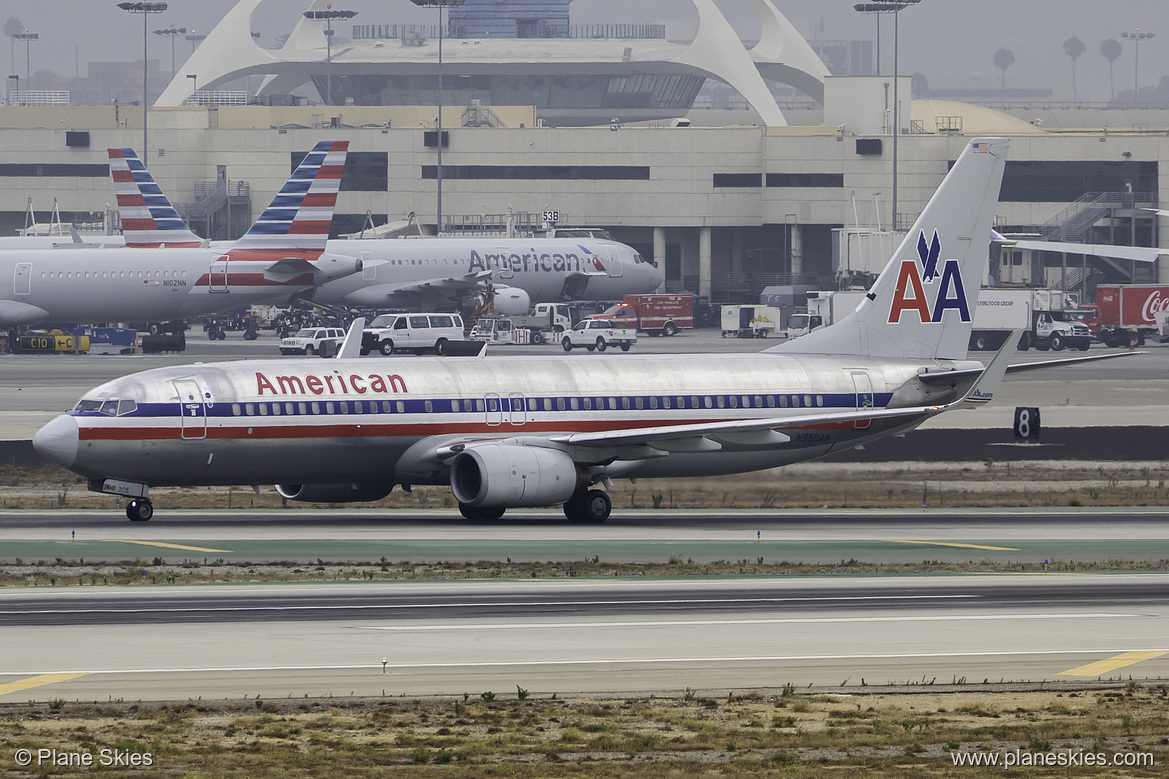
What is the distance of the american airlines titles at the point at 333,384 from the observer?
4106 cm

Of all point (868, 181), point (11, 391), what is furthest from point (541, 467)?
point (868, 181)

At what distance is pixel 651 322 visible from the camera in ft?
420

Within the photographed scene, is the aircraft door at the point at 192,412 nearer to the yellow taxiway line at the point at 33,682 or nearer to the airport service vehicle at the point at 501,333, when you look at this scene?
the yellow taxiway line at the point at 33,682

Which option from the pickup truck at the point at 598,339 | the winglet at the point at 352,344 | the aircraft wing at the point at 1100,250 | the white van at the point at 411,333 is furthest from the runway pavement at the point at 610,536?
the aircraft wing at the point at 1100,250

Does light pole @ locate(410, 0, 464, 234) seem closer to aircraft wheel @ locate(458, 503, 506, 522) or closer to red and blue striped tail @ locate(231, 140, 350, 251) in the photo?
red and blue striped tail @ locate(231, 140, 350, 251)

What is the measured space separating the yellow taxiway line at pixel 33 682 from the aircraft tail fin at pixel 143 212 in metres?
96.3

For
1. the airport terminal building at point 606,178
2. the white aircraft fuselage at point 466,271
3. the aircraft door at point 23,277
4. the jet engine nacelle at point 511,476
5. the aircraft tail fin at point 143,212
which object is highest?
the airport terminal building at point 606,178

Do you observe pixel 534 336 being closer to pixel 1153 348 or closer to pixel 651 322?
pixel 651 322

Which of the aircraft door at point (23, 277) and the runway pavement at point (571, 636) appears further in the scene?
the aircraft door at point (23, 277)

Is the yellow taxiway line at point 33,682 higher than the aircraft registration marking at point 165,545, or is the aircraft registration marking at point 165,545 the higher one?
the aircraft registration marking at point 165,545

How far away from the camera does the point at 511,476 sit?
40500 mm

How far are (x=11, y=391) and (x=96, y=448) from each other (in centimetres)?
3943

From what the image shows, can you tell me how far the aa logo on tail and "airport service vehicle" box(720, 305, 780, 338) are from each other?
7671 centimetres

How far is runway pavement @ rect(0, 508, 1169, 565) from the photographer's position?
35.8 metres
